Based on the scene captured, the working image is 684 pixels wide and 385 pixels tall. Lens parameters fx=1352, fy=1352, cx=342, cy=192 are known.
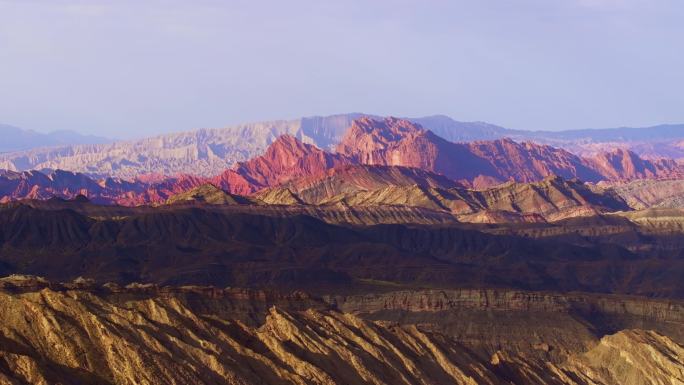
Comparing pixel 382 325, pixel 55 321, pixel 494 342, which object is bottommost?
pixel 494 342

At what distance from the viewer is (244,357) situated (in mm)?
116750

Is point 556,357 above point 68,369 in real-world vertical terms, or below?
below

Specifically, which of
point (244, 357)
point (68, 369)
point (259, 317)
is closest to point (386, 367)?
point (244, 357)

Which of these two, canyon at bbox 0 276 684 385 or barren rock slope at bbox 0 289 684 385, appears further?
canyon at bbox 0 276 684 385

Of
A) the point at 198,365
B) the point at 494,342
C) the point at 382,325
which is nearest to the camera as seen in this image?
the point at 198,365

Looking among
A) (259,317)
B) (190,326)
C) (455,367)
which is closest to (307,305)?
(259,317)

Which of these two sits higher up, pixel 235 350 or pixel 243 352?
pixel 235 350

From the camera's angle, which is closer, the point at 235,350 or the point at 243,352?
the point at 235,350

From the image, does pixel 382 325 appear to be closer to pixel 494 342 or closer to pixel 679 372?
pixel 679 372

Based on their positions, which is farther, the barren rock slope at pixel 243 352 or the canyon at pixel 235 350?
the canyon at pixel 235 350

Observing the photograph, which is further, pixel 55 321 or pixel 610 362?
pixel 610 362

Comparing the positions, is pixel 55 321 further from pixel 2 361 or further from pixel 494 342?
pixel 494 342

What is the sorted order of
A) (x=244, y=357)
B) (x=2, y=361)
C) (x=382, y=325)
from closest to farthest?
1. (x=2, y=361)
2. (x=244, y=357)
3. (x=382, y=325)

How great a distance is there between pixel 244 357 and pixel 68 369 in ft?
67.4
